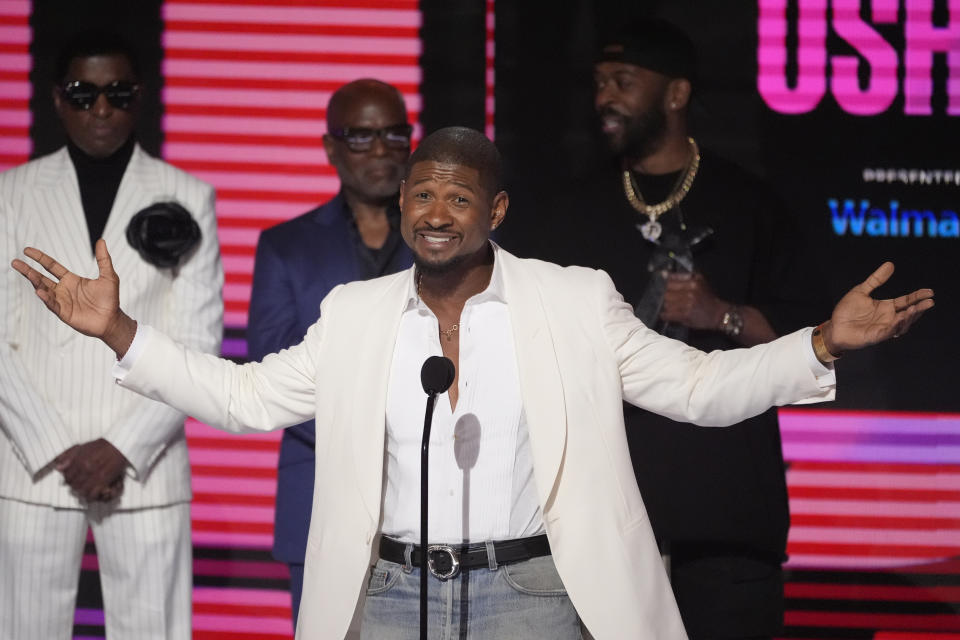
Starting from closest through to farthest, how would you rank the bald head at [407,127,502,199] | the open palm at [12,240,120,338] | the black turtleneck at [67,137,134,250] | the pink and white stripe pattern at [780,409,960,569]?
1. the open palm at [12,240,120,338]
2. the bald head at [407,127,502,199]
3. the black turtleneck at [67,137,134,250]
4. the pink and white stripe pattern at [780,409,960,569]

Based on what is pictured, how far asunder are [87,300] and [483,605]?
1147 mm

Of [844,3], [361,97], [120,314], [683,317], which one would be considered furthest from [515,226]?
[120,314]

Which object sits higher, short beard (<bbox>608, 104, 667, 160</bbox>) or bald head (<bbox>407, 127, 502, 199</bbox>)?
short beard (<bbox>608, 104, 667, 160</bbox>)

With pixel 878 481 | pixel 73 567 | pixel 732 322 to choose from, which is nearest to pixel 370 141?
pixel 732 322

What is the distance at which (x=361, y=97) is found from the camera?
443 centimetres

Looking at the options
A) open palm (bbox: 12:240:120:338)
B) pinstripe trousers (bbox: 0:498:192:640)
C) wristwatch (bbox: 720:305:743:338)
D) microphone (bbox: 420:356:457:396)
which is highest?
open palm (bbox: 12:240:120:338)

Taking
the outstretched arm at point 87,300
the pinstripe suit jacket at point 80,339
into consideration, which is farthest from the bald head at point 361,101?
the outstretched arm at point 87,300

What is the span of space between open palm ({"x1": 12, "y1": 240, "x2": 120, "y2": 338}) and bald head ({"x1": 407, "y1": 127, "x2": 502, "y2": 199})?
30.2 inches

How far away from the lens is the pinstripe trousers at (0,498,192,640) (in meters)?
4.06

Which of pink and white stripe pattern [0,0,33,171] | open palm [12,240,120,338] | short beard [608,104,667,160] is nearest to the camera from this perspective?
open palm [12,240,120,338]

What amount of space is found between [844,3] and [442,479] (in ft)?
10.4

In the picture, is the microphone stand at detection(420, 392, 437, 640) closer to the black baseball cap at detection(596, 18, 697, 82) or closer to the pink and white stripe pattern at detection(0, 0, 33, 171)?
→ the black baseball cap at detection(596, 18, 697, 82)

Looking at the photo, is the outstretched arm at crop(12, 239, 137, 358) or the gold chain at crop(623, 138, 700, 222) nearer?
the outstretched arm at crop(12, 239, 137, 358)

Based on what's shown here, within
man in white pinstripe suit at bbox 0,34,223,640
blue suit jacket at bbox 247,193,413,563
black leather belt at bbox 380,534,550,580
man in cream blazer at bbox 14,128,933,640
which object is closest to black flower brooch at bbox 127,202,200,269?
man in white pinstripe suit at bbox 0,34,223,640
